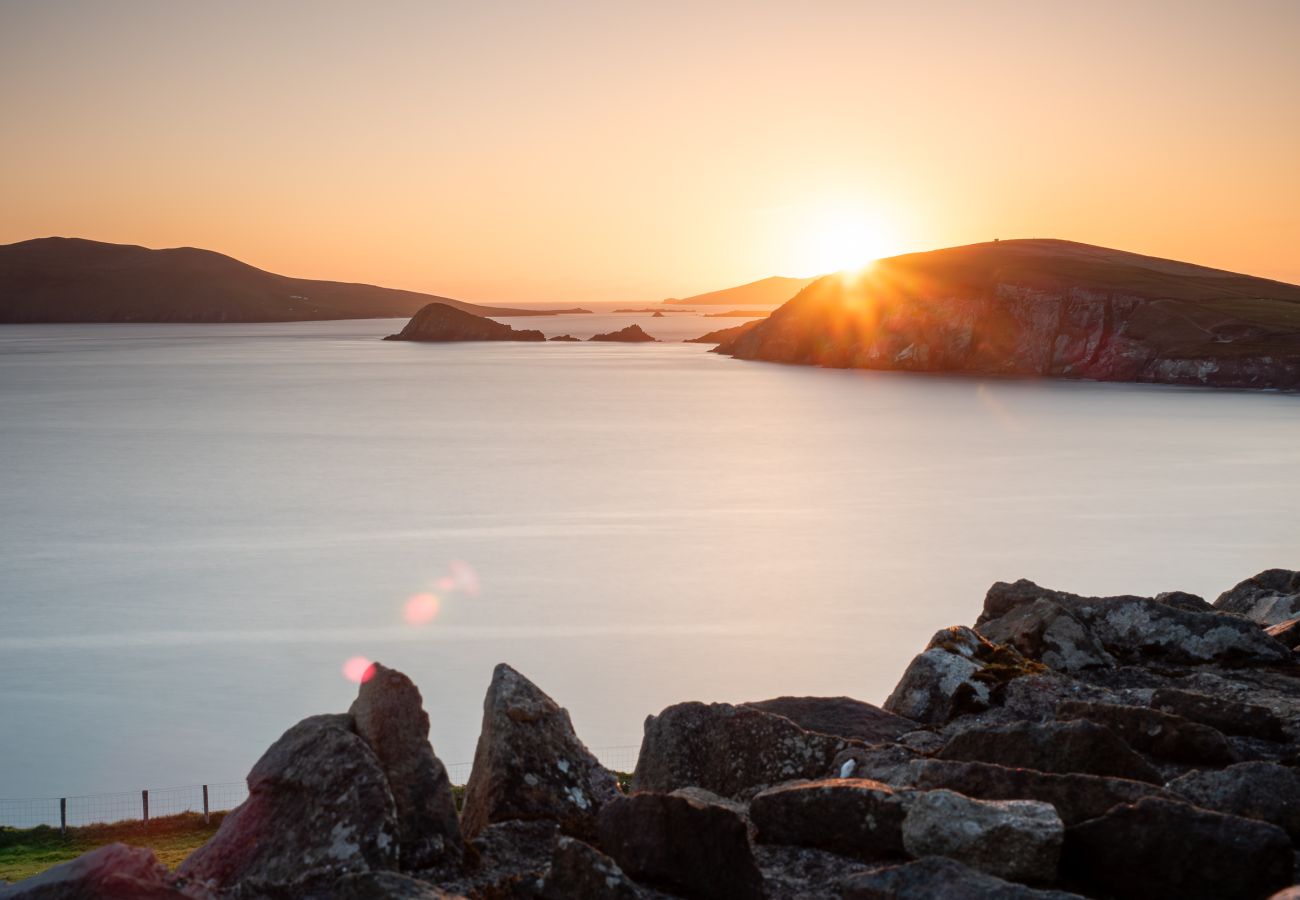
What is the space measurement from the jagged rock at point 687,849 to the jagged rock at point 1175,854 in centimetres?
197

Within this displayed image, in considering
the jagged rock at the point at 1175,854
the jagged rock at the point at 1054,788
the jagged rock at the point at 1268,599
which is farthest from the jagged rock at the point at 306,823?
the jagged rock at the point at 1268,599

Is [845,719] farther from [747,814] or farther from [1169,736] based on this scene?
[747,814]

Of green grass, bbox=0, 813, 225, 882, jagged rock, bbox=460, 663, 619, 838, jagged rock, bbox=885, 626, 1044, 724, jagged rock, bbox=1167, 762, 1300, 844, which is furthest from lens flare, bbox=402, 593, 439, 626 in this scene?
jagged rock, bbox=1167, 762, 1300, 844

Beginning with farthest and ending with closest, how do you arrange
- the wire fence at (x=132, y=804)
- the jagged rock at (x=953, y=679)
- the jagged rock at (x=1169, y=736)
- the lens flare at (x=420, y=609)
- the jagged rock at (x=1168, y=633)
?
the lens flare at (x=420, y=609) → the wire fence at (x=132, y=804) → the jagged rock at (x=1168, y=633) → the jagged rock at (x=953, y=679) → the jagged rock at (x=1169, y=736)

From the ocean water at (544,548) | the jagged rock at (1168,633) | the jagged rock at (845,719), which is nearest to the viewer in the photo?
the jagged rock at (845,719)

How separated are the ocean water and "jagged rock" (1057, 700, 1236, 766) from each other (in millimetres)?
20006

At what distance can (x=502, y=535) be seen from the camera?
176 feet

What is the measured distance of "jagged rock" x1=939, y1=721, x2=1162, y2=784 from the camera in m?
7.91

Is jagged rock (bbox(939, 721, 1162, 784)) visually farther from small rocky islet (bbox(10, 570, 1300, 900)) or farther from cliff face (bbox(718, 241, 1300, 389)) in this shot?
cliff face (bbox(718, 241, 1300, 389))

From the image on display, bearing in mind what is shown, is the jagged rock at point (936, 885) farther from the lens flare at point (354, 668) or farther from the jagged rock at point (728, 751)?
the lens flare at point (354, 668)

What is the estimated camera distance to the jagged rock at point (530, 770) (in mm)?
8188

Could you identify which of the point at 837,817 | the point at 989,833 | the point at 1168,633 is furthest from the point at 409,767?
the point at 1168,633

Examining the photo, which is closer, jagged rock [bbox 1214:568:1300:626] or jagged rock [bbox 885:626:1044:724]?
jagged rock [bbox 885:626:1044:724]

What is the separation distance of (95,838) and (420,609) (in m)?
15.8
